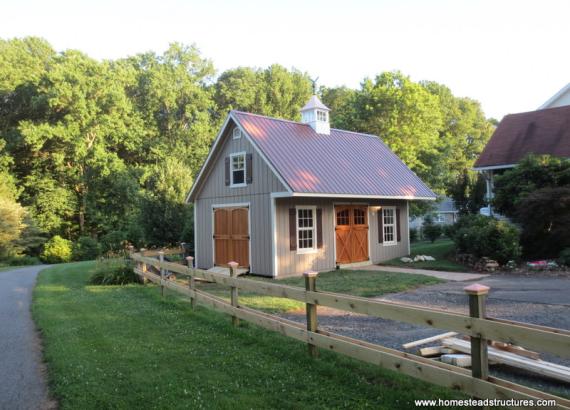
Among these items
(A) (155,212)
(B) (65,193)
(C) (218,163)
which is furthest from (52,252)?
(C) (218,163)

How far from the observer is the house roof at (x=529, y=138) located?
21.9 m

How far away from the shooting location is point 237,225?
16.5 metres

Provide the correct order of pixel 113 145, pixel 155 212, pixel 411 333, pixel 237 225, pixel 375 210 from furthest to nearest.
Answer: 1. pixel 113 145
2. pixel 155 212
3. pixel 375 210
4. pixel 237 225
5. pixel 411 333

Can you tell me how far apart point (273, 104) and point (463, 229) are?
32233 millimetres

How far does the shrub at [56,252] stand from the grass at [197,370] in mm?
25424

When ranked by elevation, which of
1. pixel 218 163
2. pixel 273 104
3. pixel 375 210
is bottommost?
pixel 375 210

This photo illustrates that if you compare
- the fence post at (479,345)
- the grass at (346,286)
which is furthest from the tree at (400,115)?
the fence post at (479,345)

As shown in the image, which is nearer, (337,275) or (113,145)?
(337,275)

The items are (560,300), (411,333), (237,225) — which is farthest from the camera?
(237,225)

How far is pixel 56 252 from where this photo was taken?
31.7 metres

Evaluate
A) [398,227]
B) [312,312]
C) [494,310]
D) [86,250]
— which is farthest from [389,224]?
[86,250]

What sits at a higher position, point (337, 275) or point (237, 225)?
point (237, 225)

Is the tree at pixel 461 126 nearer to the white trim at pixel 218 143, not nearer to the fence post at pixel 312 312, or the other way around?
the white trim at pixel 218 143

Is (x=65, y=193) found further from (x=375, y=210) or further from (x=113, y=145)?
(x=375, y=210)
